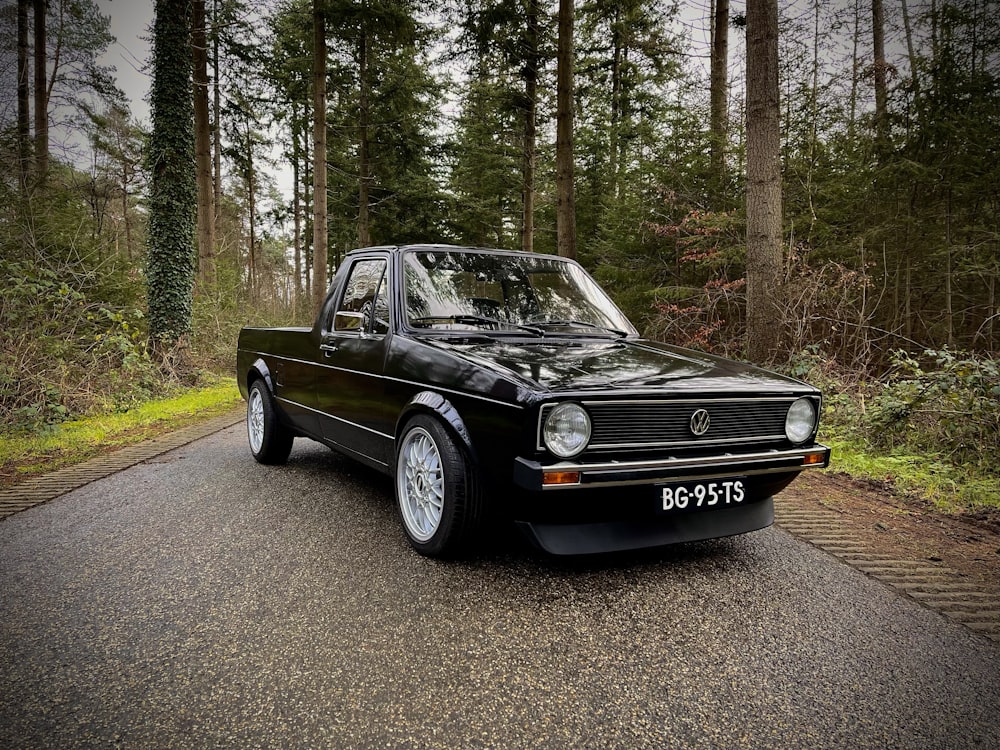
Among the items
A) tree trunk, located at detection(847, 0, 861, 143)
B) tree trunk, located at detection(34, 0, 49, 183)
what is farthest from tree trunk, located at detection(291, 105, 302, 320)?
tree trunk, located at detection(847, 0, 861, 143)

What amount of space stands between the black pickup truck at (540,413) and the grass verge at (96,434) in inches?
116

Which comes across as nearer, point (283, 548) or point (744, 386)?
point (744, 386)

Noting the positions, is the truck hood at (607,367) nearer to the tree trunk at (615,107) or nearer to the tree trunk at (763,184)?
the tree trunk at (763,184)

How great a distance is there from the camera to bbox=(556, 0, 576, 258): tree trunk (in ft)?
41.9

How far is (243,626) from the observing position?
7.62 feet

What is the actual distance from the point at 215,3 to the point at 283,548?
66.8ft

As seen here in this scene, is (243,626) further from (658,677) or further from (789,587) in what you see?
(789,587)

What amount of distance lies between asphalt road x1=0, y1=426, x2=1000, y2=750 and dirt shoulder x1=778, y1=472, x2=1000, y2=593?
57 cm

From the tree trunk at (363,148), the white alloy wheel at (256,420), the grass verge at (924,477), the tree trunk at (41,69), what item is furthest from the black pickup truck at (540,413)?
the tree trunk at (363,148)

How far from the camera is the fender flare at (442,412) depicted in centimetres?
276

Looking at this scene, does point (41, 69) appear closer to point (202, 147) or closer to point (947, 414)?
point (202, 147)

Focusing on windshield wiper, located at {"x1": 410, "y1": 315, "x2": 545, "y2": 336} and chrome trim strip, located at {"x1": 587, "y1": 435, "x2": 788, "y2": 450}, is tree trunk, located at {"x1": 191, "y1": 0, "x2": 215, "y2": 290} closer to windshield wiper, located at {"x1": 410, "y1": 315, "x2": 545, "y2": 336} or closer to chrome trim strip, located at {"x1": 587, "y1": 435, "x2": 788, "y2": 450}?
windshield wiper, located at {"x1": 410, "y1": 315, "x2": 545, "y2": 336}

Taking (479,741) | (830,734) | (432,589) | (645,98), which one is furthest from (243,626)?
(645,98)

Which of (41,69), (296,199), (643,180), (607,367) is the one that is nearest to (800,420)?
(607,367)
